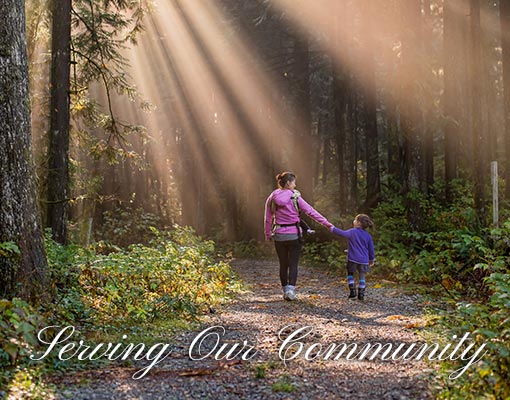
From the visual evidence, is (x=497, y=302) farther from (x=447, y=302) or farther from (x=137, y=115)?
(x=137, y=115)

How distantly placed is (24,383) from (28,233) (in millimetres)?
2799

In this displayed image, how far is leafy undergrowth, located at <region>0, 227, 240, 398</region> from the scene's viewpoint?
5.01m

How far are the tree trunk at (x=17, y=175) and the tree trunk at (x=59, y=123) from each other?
5.50m

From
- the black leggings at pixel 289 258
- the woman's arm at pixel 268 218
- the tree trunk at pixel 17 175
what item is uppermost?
the tree trunk at pixel 17 175

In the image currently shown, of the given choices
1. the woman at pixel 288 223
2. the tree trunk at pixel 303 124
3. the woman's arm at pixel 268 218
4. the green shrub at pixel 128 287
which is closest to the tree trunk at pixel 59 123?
the green shrub at pixel 128 287

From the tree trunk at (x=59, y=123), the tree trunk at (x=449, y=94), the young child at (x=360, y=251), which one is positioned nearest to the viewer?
the young child at (x=360, y=251)

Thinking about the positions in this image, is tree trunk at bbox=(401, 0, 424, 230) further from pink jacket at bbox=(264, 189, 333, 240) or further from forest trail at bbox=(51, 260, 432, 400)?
forest trail at bbox=(51, 260, 432, 400)

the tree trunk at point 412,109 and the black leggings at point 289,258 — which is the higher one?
the tree trunk at point 412,109

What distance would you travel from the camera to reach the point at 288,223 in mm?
10281

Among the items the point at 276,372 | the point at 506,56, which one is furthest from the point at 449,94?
the point at 276,372

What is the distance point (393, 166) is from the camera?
22.7m

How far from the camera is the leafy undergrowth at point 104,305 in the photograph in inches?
197

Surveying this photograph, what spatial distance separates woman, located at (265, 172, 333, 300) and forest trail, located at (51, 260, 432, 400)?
1.42 m

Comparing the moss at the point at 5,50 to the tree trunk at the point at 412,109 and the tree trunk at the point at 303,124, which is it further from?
the tree trunk at the point at 303,124
